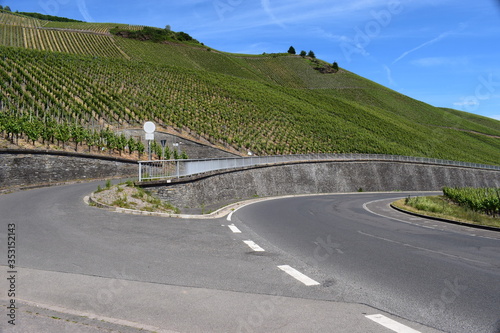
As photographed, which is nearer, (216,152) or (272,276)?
(272,276)

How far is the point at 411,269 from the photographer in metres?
7.56

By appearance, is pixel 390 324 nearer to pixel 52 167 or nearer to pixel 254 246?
pixel 254 246

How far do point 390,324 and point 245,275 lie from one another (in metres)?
2.59

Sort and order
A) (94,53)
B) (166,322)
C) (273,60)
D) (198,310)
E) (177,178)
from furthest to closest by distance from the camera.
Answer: (273,60) → (94,53) → (177,178) → (198,310) → (166,322)

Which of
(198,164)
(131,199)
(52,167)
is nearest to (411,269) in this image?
(131,199)

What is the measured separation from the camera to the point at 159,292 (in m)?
5.48

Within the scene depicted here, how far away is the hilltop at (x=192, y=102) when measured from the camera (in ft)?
156

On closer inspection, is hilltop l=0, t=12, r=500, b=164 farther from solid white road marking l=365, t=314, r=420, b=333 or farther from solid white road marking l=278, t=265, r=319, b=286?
solid white road marking l=365, t=314, r=420, b=333

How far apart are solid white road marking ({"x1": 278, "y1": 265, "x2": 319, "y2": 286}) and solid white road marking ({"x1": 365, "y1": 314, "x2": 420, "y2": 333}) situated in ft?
4.79

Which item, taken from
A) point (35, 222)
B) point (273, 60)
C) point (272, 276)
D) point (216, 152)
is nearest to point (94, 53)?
point (216, 152)

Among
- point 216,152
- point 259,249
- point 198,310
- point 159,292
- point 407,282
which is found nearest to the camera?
point 198,310

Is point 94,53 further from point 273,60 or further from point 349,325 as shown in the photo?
point 349,325

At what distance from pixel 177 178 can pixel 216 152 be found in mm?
31492

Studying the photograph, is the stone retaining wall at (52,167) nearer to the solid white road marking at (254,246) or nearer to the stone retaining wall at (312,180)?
the stone retaining wall at (312,180)
